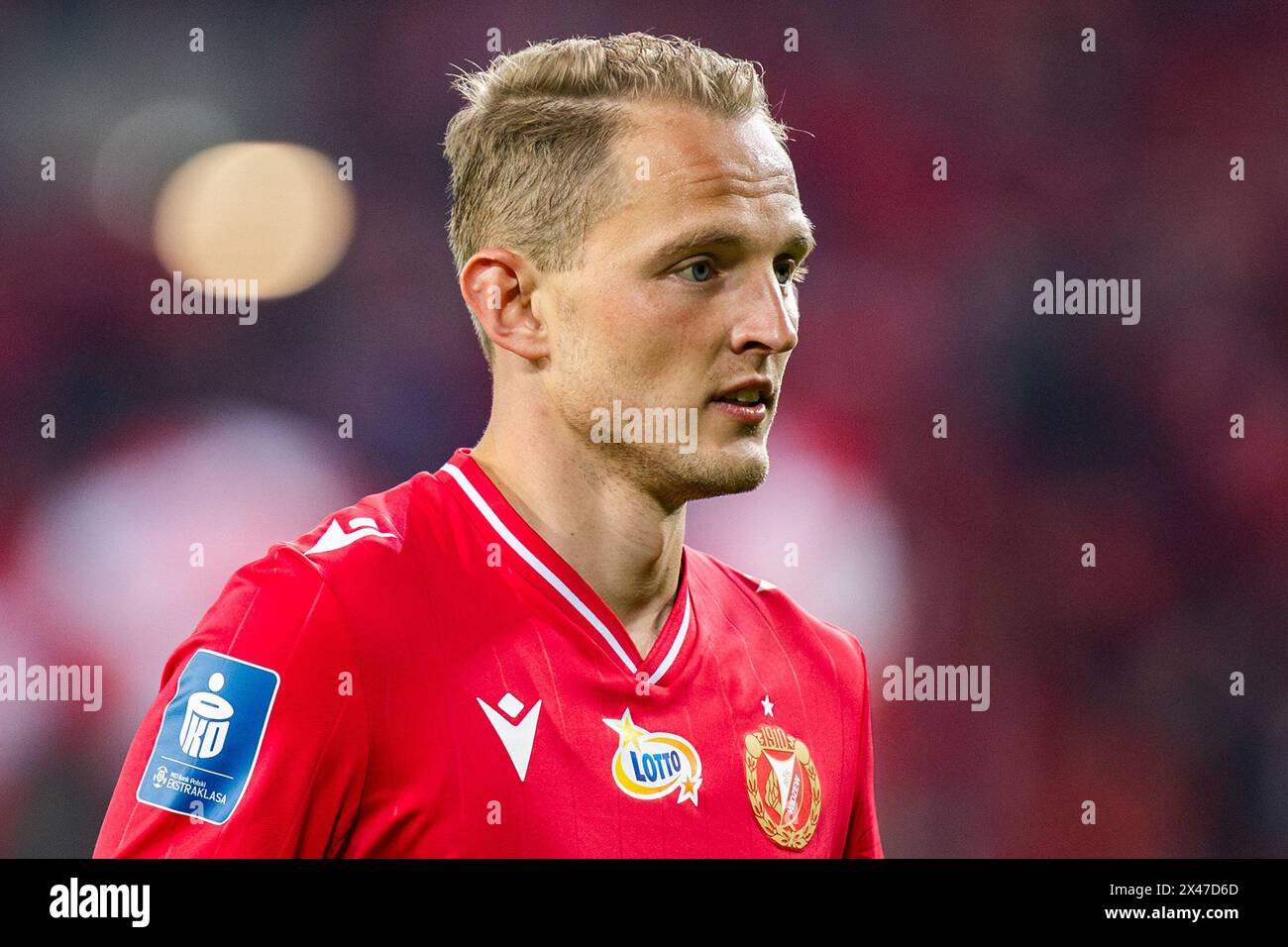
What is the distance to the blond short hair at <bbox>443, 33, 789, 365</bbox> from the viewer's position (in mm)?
2467

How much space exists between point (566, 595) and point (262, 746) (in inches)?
24.7

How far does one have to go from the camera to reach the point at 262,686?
6.52 ft

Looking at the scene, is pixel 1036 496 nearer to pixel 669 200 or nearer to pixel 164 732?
pixel 669 200

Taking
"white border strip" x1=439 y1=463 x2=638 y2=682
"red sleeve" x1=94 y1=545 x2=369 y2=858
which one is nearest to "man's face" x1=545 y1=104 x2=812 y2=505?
"white border strip" x1=439 y1=463 x2=638 y2=682

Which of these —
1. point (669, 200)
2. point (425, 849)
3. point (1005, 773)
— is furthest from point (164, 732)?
point (1005, 773)

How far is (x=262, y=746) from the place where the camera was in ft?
6.44

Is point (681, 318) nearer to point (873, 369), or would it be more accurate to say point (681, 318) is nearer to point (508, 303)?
point (508, 303)

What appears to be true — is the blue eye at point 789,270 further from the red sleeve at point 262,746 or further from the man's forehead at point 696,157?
the red sleeve at point 262,746

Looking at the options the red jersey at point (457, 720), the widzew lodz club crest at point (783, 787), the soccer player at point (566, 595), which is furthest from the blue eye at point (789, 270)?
the widzew lodz club crest at point (783, 787)

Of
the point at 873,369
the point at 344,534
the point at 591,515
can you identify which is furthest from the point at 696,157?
the point at 873,369

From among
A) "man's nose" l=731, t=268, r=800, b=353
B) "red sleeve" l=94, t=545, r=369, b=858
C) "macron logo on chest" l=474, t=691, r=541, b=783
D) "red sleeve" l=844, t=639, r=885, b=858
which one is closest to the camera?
"red sleeve" l=94, t=545, r=369, b=858

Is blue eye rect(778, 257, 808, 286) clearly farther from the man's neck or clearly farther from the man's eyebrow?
the man's neck

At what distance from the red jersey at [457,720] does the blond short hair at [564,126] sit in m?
0.47

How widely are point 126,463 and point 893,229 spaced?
3.51m
